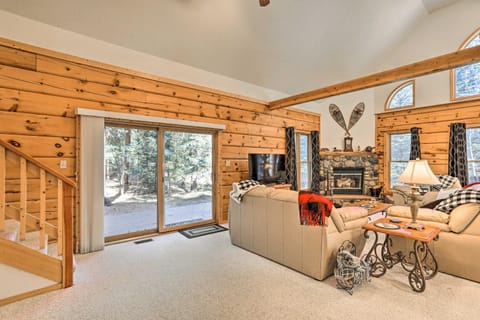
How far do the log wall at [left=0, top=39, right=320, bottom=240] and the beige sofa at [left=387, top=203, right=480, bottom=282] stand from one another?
3594mm

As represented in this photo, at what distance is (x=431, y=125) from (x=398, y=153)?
→ 41.8 inches

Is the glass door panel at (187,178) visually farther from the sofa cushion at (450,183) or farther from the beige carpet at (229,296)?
the sofa cushion at (450,183)

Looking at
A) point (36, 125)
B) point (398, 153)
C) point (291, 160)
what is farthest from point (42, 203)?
point (398, 153)

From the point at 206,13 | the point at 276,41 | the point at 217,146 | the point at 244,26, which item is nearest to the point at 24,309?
the point at 217,146

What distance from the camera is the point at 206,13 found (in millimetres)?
3854

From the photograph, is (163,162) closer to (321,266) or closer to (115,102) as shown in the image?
(115,102)

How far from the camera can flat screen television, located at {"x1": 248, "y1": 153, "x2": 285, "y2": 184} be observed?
5.25 m

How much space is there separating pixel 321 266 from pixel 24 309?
9.43ft

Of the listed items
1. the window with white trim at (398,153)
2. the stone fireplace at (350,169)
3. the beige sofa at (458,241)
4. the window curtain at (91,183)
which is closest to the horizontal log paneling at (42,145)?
the window curtain at (91,183)

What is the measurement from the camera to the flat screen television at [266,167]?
5.25 m

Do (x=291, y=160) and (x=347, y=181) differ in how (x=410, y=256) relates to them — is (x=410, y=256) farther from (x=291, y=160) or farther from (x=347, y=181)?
(x=347, y=181)

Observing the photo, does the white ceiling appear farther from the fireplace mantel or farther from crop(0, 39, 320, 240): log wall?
the fireplace mantel

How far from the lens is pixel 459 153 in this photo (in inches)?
213

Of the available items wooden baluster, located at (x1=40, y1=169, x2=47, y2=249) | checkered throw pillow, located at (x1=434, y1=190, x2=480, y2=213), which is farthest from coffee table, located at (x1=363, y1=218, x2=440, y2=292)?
wooden baluster, located at (x1=40, y1=169, x2=47, y2=249)
